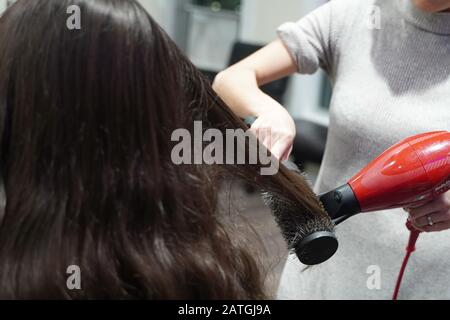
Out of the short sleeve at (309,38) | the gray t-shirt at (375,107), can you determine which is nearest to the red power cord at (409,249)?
the gray t-shirt at (375,107)

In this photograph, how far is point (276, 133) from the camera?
29.4 inches

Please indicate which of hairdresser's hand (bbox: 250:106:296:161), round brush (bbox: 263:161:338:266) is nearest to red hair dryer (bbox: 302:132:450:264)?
round brush (bbox: 263:161:338:266)

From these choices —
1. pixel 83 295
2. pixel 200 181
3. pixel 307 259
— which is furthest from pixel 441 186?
pixel 83 295

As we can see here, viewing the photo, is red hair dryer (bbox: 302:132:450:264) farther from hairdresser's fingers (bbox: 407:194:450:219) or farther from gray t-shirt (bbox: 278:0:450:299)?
gray t-shirt (bbox: 278:0:450:299)

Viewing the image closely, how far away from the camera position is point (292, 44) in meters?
0.89

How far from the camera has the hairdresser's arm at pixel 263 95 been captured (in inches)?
29.4

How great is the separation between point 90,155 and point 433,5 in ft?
1.95

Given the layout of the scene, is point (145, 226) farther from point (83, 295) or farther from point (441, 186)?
point (441, 186)

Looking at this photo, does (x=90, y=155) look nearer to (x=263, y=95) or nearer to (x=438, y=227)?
(x=263, y=95)

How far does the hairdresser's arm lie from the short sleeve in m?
0.02

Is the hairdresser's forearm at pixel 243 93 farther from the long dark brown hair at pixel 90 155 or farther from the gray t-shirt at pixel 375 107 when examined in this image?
the long dark brown hair at pixel 90 155

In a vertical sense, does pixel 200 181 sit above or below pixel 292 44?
below

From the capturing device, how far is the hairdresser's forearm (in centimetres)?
80

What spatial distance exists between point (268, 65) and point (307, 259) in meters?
0.39
